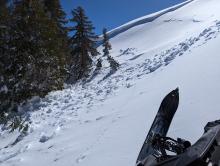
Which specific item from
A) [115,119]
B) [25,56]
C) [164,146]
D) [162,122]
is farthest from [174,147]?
[25,56]

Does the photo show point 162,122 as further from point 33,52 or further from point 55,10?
point 55,10

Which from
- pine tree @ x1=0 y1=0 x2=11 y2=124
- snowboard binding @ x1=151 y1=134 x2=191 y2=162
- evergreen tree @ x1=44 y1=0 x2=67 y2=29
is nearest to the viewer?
snowboard binding @ x1=151 y1=134 x2=191 y2=162

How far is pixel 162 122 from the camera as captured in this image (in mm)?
5133

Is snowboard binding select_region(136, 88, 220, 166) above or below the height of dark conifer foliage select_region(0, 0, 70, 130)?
below

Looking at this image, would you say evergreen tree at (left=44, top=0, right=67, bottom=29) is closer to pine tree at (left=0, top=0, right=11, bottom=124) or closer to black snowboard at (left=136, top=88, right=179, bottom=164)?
pine tree at (left=0, top=0, right=11, bottom=124)

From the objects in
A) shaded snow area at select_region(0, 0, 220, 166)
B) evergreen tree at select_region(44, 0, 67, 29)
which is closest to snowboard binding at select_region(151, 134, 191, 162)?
shaded snow area at select_region(0, 0, 220, 166)

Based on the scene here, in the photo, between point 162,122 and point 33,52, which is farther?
point 33,52

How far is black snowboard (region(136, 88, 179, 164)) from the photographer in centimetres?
435

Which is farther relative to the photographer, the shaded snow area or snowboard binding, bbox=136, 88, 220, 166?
the shaded snow area

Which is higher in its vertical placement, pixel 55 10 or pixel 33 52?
pixel 55 10

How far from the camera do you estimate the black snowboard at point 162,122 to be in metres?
4.35

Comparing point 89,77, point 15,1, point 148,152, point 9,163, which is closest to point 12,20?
point 15,1

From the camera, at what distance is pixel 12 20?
63.6 ft

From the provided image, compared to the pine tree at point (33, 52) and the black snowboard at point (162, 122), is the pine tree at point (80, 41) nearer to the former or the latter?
the pine tree at point (33, 52)
